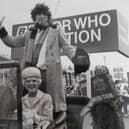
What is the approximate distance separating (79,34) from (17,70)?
0.27 metres

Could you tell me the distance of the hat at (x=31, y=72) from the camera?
97 centimetres

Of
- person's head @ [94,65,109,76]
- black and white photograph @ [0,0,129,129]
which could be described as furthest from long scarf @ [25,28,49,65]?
person's head @ [94,65,109,76]

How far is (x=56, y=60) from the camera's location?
3.22 ft

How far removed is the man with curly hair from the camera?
0.97 m

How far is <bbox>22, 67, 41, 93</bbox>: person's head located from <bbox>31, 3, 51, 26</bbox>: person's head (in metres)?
0.18

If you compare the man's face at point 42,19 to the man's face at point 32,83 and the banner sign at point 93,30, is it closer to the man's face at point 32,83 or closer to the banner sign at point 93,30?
the banner sign at point 93,30

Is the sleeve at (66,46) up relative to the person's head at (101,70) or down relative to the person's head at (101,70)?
up

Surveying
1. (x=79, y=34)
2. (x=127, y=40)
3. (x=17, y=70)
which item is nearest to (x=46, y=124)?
(x=17, y=70)

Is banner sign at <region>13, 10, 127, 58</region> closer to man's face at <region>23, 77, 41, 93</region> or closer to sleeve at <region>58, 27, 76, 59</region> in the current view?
sleeve at <region>58, 27, 76, 59</region>

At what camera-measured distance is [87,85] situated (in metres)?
0.99

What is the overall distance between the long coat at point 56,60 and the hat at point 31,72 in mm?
35

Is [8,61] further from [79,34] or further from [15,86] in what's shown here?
[79,34]

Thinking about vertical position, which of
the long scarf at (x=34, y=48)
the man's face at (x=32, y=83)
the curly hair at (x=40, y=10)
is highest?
the curly hair at (x=40, y=10)

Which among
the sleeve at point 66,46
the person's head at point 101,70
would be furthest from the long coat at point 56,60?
the person's head at point 101,70
